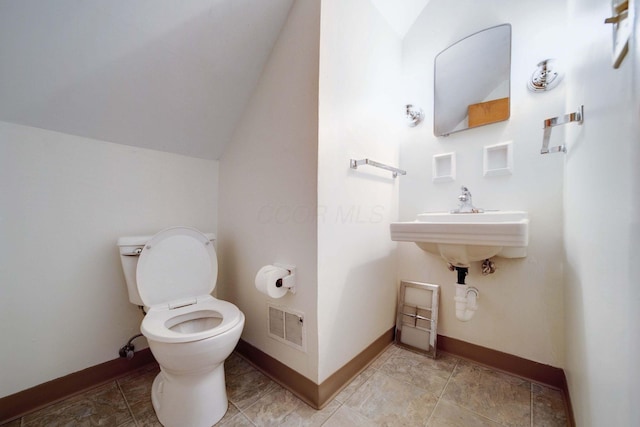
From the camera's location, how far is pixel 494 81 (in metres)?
1.38

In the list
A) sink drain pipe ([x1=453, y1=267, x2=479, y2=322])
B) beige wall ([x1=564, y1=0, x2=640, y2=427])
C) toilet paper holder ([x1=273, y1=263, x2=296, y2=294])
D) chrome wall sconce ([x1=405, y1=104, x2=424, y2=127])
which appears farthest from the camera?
chrome wall sconce ([x1=405, y1=104, x2=424, y2=127])

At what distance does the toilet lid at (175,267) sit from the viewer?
1.21 meters

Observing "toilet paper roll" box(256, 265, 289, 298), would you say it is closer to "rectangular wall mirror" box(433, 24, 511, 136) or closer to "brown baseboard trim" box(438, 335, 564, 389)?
"brown baseboard trim" box(438, 335, 564, 389)

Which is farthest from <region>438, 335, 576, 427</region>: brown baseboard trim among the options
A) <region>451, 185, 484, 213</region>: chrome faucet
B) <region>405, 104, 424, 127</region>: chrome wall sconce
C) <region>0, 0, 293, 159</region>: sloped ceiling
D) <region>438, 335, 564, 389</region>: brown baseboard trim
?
<region>0, 0, 293, 159</region>: sloped ceiling

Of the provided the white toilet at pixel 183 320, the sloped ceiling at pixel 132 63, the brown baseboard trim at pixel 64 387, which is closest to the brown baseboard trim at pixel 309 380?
the white toilet at pixel 183 320

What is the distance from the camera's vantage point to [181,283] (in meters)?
1.31

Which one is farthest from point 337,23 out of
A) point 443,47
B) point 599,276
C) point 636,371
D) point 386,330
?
point 386,330

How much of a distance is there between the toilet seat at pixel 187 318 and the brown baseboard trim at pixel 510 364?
133 centimetres

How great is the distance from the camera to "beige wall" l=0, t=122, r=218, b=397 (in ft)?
3.51

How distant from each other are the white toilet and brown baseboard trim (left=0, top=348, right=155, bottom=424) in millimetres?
306

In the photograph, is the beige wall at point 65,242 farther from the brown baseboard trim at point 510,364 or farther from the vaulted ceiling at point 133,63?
the brown baseboard trim at point 510,364

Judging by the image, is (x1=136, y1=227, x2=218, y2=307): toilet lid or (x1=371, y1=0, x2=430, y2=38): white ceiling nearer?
(x1=136, y1=227, x2=218, y2=307): toilet lid

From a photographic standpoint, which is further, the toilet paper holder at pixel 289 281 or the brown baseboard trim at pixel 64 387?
the toilet paper holder at pixel 289 281

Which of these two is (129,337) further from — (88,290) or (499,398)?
(499,398)
